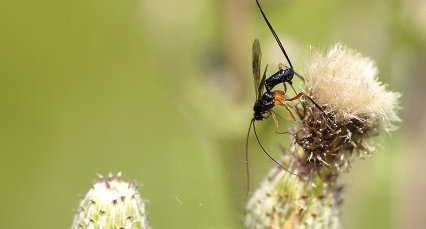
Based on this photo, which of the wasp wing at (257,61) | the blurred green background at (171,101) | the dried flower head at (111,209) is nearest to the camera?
the dried flower head at (111,209)

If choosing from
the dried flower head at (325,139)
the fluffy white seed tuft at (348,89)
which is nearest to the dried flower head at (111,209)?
the dried flower head at (325,139)

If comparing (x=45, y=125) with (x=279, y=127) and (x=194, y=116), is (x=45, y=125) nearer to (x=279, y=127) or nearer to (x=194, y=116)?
(x=194, y=116)

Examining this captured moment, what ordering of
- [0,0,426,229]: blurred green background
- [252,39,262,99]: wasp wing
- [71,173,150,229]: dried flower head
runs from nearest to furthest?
[71,173,150,229]: dried flower head → [252,39,262,99]: wasp wing → [0,0,426,229]: blurred green background

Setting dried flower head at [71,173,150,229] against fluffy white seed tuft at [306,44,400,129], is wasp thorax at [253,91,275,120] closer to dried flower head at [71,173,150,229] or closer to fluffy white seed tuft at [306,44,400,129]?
fluffy white seed tuft at [306,44,400,129]

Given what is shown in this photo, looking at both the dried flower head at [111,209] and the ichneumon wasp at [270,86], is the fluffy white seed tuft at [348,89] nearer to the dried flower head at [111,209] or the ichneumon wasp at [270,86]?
the ichneumon wasp at [270,86]

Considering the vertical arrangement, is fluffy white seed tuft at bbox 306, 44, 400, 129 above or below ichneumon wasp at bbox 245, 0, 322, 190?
below

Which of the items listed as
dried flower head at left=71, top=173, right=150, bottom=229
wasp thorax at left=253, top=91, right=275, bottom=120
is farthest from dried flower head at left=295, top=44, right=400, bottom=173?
dried flower head at left=71, top=173, right=150, bottom=229
